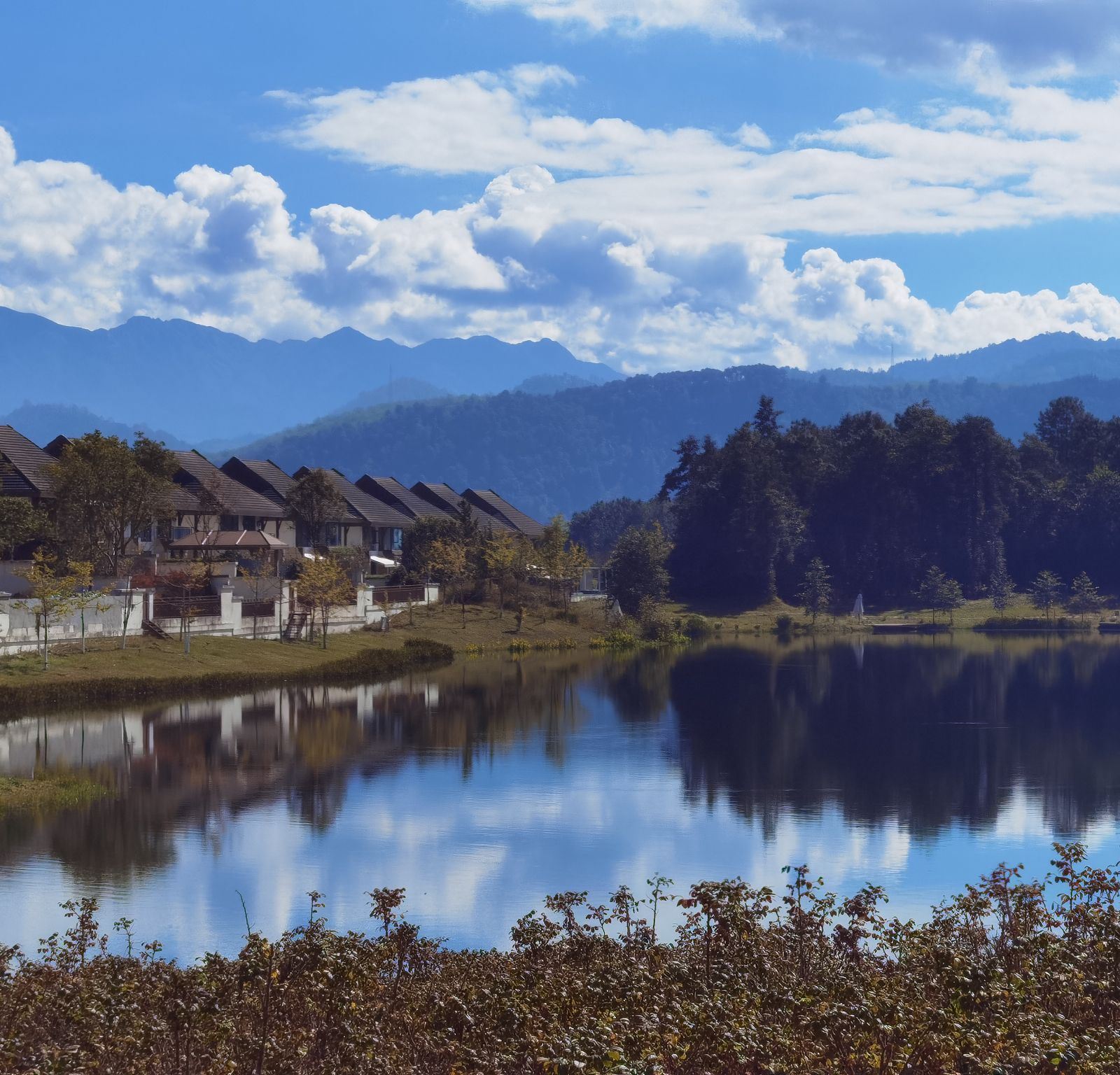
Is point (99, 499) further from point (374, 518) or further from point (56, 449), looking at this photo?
point (374, 518)

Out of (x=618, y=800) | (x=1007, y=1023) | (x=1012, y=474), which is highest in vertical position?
(x=1012, y=474)

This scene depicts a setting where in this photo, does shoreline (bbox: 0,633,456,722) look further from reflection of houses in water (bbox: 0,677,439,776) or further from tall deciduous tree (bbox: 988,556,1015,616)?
tall deciduous tree (bbox: 988,556,1015,616)

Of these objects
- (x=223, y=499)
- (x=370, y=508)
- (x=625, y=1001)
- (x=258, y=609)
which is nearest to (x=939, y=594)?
(x=370, y=508)

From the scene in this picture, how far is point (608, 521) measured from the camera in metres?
190

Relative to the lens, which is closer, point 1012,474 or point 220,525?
point 220,525

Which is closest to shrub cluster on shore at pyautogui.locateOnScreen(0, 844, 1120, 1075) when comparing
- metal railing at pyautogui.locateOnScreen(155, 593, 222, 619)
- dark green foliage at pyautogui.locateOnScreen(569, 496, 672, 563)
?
metal railing at pyautogui.locateOnScreen(155, 593, 222, 619)

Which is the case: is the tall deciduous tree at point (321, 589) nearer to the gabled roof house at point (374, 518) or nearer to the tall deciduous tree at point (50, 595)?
the tall deciduous tree at point (50, 595)

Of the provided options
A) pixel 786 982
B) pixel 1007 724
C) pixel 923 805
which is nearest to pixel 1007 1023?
pixel 786 982

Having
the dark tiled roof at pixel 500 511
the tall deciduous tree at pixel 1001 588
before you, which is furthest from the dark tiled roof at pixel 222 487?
the tall deciduous tree at pixel 1001 588

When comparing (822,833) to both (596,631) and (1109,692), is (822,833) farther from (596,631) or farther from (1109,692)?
(596,631)

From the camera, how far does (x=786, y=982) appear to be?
13.7 meters

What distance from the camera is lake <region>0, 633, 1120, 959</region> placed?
23.2m

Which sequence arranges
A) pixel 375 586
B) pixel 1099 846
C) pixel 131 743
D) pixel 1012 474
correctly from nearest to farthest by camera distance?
pixel 1099 846 → pixel 131 743 → pixel 375 586 → pixel 1012 474

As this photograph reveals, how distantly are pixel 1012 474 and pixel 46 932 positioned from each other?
10633 cm
